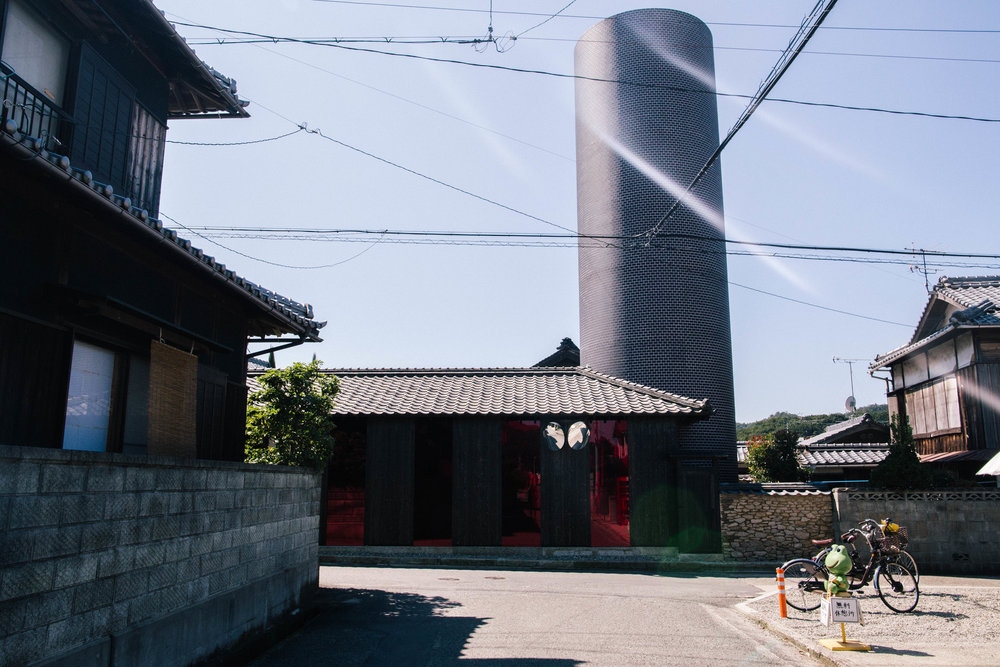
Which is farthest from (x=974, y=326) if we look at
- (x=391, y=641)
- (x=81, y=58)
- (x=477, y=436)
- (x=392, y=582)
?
(x=81, y=58)

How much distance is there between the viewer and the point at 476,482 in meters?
19.6

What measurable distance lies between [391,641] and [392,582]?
5665 millimetres

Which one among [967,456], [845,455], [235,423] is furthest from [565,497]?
[845,455]

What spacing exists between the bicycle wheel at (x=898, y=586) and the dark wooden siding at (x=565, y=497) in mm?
8917

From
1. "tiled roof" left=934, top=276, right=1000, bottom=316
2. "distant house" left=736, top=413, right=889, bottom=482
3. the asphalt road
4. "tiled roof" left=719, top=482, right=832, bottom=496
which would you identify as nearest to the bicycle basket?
the asphalt road

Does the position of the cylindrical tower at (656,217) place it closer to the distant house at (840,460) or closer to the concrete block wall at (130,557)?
the distant house at (840,460)

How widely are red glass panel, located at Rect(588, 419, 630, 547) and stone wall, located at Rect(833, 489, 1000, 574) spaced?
607 cm

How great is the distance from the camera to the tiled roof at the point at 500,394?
1973 cm

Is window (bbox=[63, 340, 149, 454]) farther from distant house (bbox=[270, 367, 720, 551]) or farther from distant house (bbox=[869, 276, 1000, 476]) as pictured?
distant house (bbox=[869, 276, 1000, 476])

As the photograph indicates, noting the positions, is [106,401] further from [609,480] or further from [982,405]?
[982,405]

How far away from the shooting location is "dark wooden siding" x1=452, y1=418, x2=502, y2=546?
1936 centimetres

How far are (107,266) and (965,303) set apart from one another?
80.3 feet

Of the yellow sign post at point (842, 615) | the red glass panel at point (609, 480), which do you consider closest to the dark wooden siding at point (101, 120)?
the yellow sign post at point (842, 615)

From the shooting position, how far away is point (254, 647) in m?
8.48
